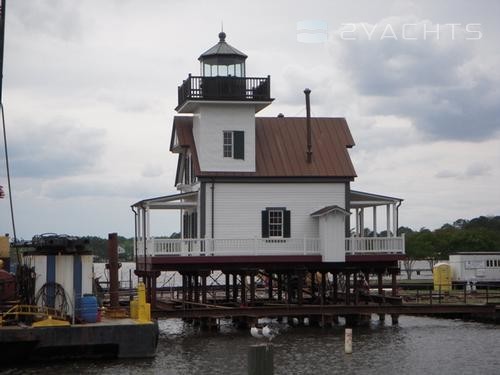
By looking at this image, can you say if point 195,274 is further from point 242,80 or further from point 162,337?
point 242,80

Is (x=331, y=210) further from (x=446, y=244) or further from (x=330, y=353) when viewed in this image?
(x=446, y=244)

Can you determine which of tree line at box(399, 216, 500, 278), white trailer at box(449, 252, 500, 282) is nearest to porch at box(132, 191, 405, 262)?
white trailer at box(449, 252, 500, 282)

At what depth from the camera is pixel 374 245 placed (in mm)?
48844

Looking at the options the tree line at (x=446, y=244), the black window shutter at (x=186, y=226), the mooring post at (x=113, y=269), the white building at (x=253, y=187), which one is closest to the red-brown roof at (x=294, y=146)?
the white building at (x=253, y=187)

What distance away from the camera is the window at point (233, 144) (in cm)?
4959

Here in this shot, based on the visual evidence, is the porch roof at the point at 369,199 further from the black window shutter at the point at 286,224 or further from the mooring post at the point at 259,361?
the mooring post at the point at 259,361

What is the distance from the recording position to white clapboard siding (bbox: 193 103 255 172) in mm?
49344

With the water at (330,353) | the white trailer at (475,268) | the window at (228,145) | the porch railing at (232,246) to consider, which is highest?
the window at (228,145)

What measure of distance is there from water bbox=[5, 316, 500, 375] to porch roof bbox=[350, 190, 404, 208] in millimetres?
5708

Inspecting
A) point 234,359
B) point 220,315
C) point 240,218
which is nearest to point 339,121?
point 240,218

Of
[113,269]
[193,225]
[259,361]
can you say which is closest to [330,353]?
[113,269]

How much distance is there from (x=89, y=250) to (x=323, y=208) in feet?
48.6

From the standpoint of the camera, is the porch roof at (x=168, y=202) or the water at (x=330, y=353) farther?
the porch roof at (x=168, y=202)

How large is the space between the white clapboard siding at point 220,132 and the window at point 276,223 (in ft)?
7.09
